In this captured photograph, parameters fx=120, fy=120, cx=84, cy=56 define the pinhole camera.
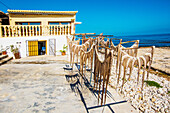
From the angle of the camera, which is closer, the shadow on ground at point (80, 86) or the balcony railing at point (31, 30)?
the shadow on ground at point (80, 86)

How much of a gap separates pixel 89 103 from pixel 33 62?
7.94 meters

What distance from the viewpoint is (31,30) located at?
43.1 feet

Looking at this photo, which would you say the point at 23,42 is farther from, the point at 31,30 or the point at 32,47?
the point at 31,30

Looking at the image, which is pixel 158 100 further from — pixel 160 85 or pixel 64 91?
pixel 64 91

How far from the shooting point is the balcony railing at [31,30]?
39.2 feet

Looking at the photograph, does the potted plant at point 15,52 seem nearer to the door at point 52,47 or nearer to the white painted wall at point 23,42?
the white painted wall at point 23,42

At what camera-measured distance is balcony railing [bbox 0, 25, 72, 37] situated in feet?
39.2

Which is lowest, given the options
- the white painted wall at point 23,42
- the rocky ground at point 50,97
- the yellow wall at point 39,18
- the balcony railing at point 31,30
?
the rocky ground at point 50,97

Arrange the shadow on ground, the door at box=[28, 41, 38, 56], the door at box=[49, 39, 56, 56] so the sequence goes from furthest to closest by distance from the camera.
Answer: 1. the door at box=[49, 39, 56, 56]
2. the door at box=[28, 41, 38, 56]
3. the shadow on ground

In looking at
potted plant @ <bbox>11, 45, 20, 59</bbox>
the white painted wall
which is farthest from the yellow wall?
potted plant @ <bbox>11, 45, 20, 59</bbox>

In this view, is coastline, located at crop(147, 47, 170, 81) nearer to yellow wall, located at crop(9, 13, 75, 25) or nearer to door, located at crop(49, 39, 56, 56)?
door, located at crop(49, 39, 56, 56)

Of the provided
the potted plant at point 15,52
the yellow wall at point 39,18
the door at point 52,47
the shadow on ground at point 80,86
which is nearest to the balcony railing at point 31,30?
the yellow wall at point 39,18

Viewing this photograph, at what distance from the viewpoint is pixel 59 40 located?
13.6 m

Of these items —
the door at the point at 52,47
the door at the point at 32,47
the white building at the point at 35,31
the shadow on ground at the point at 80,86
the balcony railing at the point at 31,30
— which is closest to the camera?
the shadow on ground at the point at 80,86
